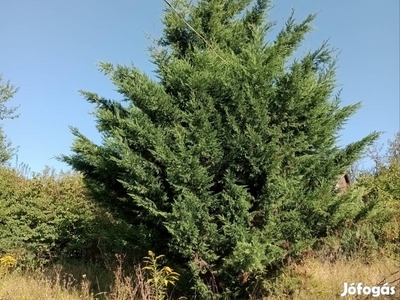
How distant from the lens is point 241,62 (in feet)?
16.9

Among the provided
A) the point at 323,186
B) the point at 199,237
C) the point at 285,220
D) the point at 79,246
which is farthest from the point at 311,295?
the point at 79,246

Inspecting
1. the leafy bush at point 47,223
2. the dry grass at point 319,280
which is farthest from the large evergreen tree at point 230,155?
the leafy bush at point 47,223

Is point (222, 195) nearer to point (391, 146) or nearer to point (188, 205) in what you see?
point (188, 205)

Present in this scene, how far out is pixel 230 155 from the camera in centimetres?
471

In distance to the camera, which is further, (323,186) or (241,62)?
(241,62)

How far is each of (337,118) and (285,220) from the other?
1.77 m

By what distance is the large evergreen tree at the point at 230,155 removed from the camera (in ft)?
15.0

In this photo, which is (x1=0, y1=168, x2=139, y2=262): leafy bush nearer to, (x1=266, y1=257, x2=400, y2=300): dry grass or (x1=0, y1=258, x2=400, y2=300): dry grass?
(x1=0, y1=258, x2=400, y2=300): dry grass

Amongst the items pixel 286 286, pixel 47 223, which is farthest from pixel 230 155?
pixel 47 223

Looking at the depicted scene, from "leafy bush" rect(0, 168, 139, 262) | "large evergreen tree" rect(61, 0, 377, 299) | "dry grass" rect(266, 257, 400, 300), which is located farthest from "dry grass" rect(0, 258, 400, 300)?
"leafy bush" rect(0, 168, 139, 262)

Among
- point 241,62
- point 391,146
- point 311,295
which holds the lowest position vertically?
point 311,295

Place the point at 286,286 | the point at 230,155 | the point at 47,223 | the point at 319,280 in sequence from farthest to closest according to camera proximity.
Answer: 1. the point at 47,223
2. the point at 319,280
3. the point at 286,286
4. the point at 230,155

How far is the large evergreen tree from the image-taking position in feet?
15.0

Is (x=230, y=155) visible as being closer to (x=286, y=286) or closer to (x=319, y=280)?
(x=286, y=286)
